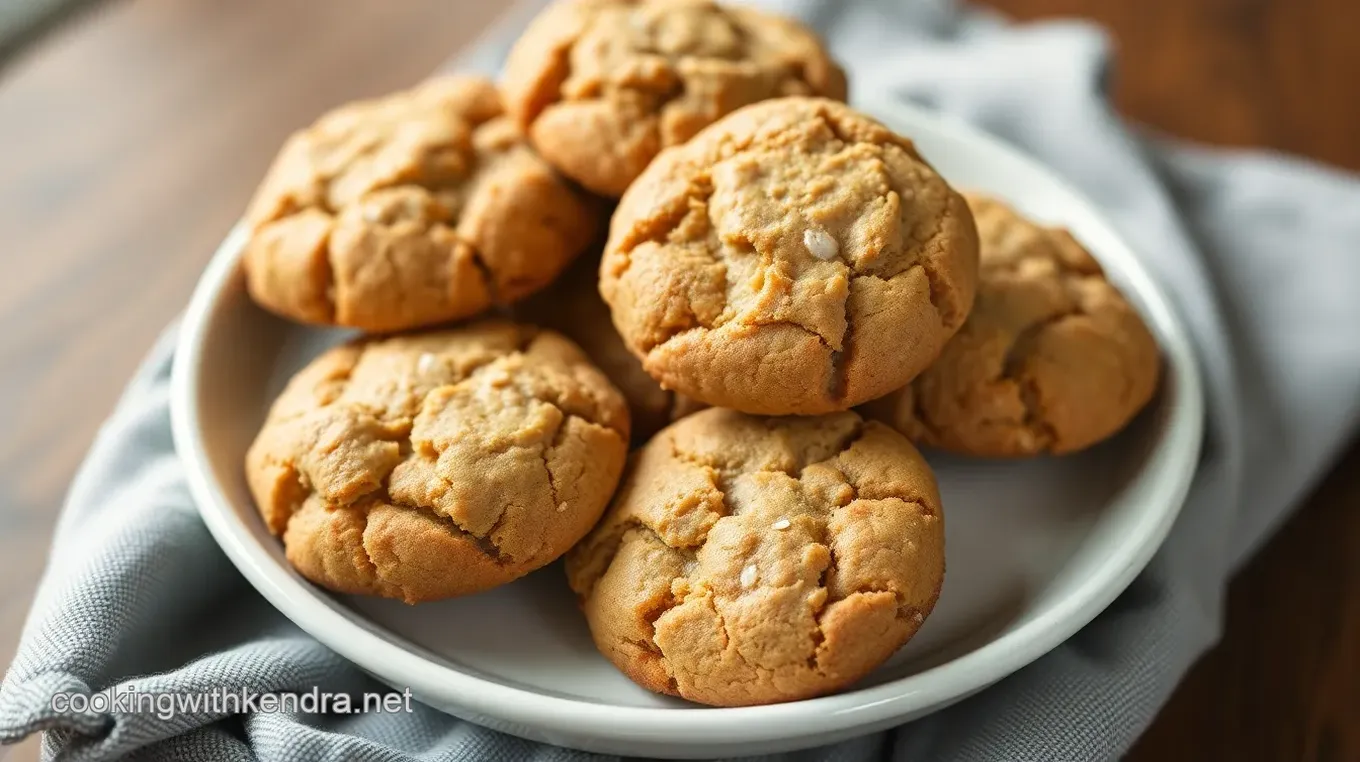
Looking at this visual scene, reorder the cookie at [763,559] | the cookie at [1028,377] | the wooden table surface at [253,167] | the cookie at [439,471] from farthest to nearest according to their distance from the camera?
1. the wooden table surface at [253,167]
2. the cookie at [1028,377]
3. the cookie at [439,471]
4. the cookie at [763,559]

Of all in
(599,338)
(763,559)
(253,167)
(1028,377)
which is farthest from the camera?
(253,167)

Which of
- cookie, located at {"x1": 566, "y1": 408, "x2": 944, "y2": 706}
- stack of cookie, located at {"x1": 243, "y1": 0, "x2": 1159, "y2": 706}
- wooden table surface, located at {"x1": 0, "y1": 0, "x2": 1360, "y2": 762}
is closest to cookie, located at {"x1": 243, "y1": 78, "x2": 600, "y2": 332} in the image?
stack of cookie, located at {"x1": 243, "y1": 0, "x2": 1159, "y2": 706}

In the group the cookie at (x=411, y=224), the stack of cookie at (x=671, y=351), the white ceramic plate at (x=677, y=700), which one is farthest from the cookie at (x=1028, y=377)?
the cookie at (x=411, y=224)

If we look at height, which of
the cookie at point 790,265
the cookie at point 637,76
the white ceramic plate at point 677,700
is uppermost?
the cookie at point 637,76

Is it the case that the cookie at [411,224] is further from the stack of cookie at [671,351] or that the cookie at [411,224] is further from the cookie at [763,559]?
the cookie at [763,559]

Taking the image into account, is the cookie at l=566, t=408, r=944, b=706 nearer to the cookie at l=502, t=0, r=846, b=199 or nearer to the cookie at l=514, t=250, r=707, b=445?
the cookie at l=514, t=250, r=707, b=445

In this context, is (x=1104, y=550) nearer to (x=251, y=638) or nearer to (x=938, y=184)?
(x=938, y=184)

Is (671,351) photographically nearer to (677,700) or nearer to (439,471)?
(439,471)

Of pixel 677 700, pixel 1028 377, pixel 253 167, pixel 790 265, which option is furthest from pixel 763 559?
pixel 253 167
